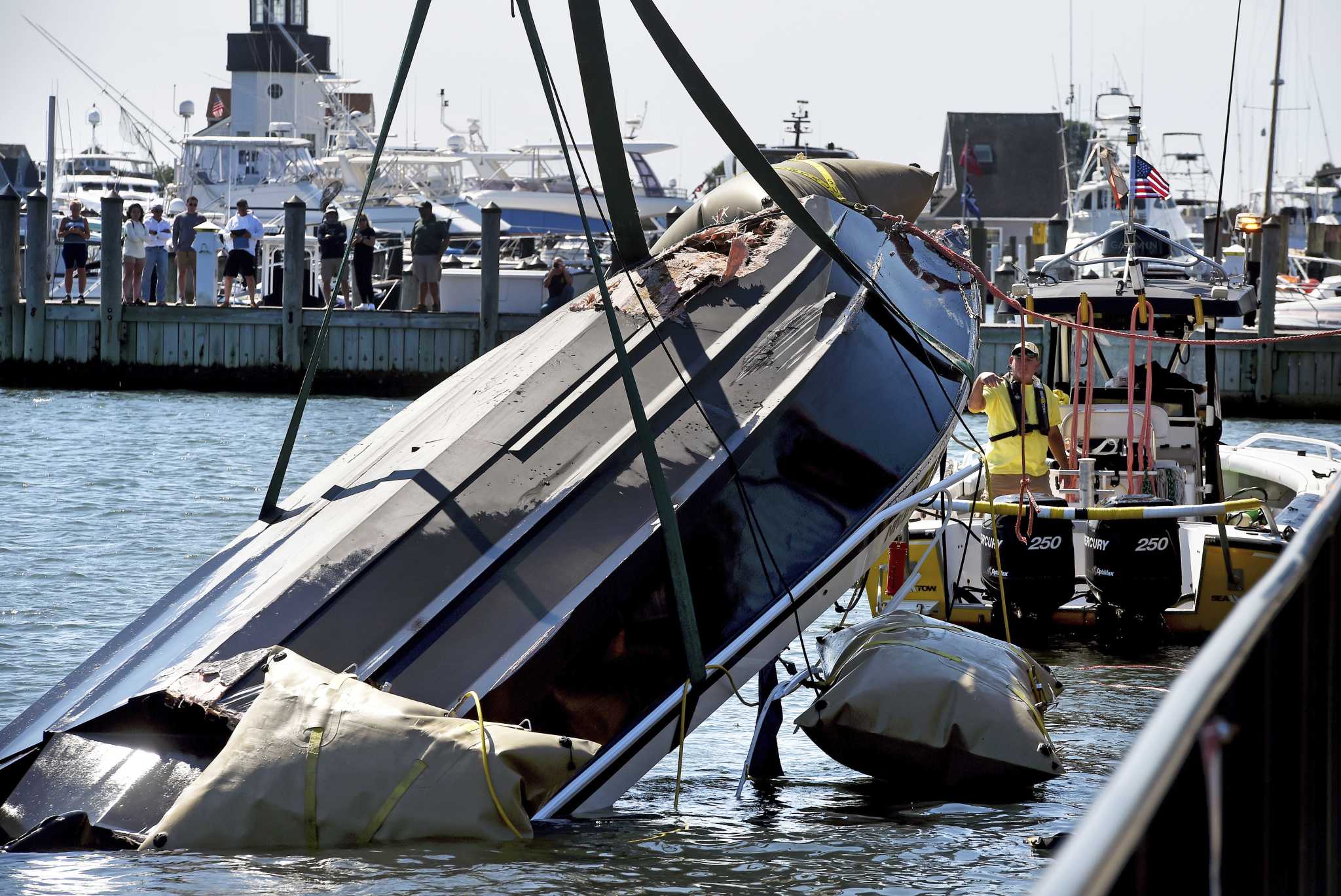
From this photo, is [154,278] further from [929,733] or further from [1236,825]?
[1236,825]

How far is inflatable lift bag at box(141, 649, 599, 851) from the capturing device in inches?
198

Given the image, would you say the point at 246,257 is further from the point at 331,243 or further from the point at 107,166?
the point at 107,166

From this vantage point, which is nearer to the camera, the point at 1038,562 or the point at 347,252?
the point at 347,252

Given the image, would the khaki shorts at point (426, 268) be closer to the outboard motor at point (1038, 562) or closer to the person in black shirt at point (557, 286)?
the person in black shirt at point (557, 286)

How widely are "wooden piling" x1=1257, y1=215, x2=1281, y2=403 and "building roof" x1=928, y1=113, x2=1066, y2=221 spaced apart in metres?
40.3

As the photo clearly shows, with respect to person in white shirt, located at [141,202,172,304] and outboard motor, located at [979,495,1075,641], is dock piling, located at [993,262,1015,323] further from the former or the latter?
outboard motor, located at [979,495,1075,641]

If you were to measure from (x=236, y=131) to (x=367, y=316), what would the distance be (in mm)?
34596

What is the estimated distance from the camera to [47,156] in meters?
32.6

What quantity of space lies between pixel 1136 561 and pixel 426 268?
16006mm

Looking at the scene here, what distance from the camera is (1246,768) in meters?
2.50

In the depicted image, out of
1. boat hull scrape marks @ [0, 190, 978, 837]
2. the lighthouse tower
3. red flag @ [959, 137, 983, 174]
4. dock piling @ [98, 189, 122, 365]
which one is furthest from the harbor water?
red flag @ [959, 137, 983, 174]

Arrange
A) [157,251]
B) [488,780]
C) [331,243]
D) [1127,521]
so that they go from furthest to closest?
[157,251]
[331,243]
[1127,521]
[488,780]

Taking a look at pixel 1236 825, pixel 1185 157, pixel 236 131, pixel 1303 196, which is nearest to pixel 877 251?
pixel 1236 825

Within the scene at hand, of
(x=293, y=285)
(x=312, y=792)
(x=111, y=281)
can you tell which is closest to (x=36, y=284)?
(x=111, y=281)
